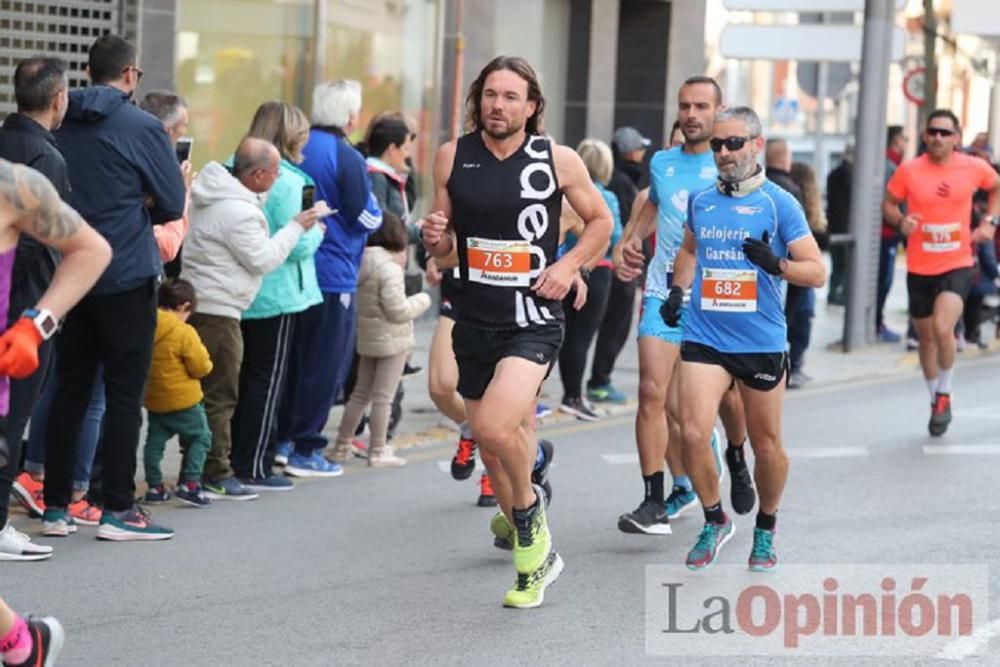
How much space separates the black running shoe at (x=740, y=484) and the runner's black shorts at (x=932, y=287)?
4563 mm

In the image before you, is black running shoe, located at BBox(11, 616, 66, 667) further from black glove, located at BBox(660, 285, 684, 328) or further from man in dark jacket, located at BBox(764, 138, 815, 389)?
man in dark jacket, located at BBox(764, 138, 815, 389)

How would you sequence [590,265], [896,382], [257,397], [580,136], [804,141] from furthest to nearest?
[804,141]
[580,136]
[896,382]
[257,397]
[590,265]

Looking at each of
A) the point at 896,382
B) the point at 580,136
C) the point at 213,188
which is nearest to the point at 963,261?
the point at 896,382

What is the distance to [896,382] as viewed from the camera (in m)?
15.9

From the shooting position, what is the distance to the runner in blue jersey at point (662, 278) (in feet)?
30.1

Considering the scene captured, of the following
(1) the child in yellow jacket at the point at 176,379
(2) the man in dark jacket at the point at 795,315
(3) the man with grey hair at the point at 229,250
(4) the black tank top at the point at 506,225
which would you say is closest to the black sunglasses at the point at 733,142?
(4) the black tank top at the point at 506,225

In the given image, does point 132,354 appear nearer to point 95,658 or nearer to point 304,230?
point 304,230

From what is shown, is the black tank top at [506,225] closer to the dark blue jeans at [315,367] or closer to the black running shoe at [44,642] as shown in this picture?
the black running shoe at [44,642]

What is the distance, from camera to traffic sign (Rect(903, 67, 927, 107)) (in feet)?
84.4

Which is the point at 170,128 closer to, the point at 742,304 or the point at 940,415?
the point at 742,304

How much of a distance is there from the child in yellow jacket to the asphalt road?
1.07 feet

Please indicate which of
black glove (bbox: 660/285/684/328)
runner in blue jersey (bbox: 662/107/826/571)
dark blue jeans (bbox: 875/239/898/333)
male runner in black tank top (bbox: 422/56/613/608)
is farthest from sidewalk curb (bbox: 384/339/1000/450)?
male runner in black tank top (bbox: 422/56/613/608)

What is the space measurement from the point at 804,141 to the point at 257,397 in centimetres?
4474

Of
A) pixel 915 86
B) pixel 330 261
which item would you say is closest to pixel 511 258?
pixel 330 261
